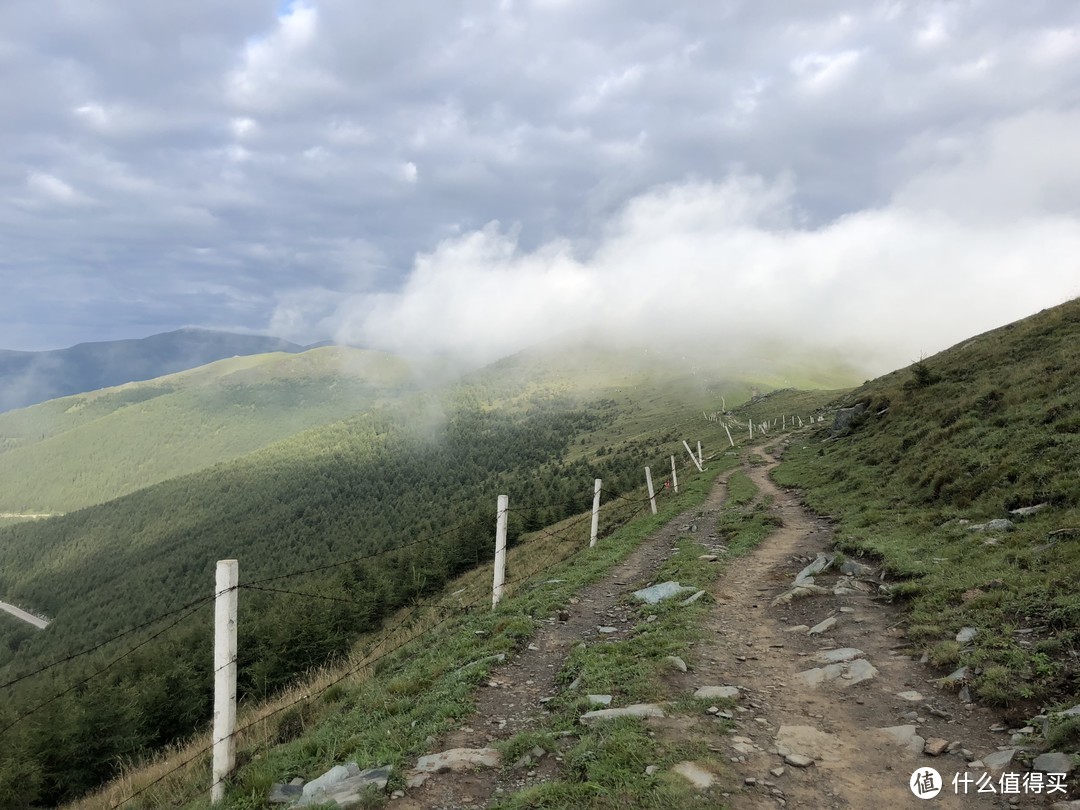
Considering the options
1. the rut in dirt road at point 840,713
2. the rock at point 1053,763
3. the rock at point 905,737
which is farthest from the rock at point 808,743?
the rock at point 1053,763

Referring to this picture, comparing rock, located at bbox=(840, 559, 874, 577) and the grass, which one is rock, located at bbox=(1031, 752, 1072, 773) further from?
rock, located at bbox=(840, 559, 874, 577)

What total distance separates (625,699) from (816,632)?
15.3ft

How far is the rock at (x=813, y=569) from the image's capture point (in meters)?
13.9

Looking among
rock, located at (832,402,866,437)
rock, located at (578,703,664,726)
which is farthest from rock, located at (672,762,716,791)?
rock, located at (832,402,866,437)

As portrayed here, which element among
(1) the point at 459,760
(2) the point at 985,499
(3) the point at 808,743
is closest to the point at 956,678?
(3) the point at 808,743

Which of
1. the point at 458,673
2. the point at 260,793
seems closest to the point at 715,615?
the point at 458,673

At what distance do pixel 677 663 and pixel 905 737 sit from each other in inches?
133

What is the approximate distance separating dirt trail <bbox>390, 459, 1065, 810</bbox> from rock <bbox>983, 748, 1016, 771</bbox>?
100 millimetres

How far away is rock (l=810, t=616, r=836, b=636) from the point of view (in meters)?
10.7

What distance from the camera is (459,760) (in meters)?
7.32

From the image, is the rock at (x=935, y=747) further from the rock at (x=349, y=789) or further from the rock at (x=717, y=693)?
the rock at (x=349, y=789)

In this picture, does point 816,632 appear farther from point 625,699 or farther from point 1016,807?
point 1016,807

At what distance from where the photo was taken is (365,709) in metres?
9.84

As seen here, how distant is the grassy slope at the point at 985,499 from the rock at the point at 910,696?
0.70 metres
